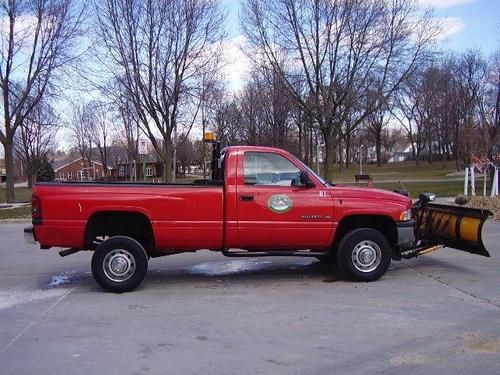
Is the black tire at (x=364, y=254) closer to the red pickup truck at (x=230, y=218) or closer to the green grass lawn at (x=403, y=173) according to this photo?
the red pickup truck at (x=230, y=218)

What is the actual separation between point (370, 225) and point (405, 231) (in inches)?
20.4

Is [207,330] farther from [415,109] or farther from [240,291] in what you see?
[415,109]

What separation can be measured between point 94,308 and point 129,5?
777 inches

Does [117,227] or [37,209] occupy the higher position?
[37,209]

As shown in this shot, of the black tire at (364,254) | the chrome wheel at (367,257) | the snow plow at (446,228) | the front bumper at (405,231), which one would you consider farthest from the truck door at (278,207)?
the snow plow at (446,228)

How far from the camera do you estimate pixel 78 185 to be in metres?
7.56

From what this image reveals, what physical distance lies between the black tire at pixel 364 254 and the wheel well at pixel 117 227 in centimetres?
266

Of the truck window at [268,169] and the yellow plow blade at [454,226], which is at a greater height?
the truck window at [268,169]

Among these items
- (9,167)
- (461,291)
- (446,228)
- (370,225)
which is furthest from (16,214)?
(461,291)

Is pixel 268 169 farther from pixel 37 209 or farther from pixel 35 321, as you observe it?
pixel 35 321

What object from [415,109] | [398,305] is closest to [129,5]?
[398,305]

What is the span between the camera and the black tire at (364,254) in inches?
314

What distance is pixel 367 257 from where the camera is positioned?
26.4ft

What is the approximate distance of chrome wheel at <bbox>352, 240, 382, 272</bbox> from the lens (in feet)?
26.3
